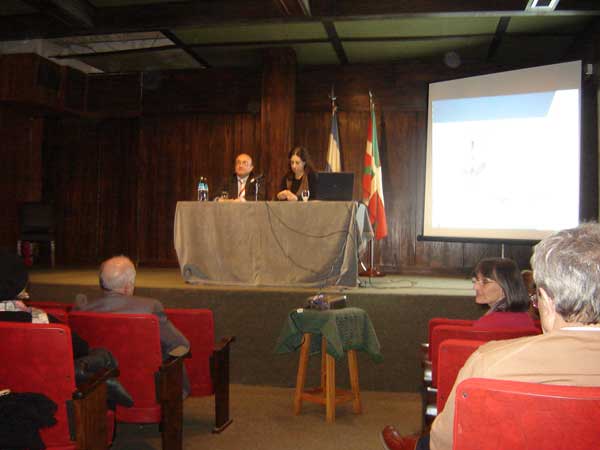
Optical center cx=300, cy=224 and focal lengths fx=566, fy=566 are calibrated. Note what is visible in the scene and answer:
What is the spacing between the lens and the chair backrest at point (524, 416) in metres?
1.08

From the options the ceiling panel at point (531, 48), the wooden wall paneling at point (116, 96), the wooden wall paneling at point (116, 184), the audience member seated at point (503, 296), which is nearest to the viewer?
the audience member seated at point (503, 296)

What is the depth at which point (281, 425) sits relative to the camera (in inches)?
136

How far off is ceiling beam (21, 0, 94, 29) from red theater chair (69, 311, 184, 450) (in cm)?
407

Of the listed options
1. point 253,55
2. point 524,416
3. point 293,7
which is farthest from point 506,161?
point 524,416

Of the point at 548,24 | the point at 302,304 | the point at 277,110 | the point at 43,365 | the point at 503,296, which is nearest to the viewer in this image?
the point at 43,365

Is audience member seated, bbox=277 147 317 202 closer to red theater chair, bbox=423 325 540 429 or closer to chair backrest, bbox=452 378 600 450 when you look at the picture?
red theater chair, bbox=423 325 540 429

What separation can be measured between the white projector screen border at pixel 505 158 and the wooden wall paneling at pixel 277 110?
69.1 inches

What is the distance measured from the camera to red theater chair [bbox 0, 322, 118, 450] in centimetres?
195

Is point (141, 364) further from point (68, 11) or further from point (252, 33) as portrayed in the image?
point (252, 33)

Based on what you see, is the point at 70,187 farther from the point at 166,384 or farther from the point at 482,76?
the point at 166,384

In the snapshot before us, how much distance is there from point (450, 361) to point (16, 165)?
7.44 meters

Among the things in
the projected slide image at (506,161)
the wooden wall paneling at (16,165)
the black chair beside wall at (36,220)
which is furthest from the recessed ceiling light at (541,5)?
the wooden wall paneling at (16,165)

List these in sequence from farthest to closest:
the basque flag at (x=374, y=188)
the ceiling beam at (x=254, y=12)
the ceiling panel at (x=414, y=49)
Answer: the ceiling panel at (x=414, y=49), the basque flag at (x=374, y=188), the ceiling beam at (x=254, y=12)

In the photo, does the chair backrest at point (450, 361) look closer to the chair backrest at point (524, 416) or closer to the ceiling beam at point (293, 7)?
the chair backrest at point (524, 416)
